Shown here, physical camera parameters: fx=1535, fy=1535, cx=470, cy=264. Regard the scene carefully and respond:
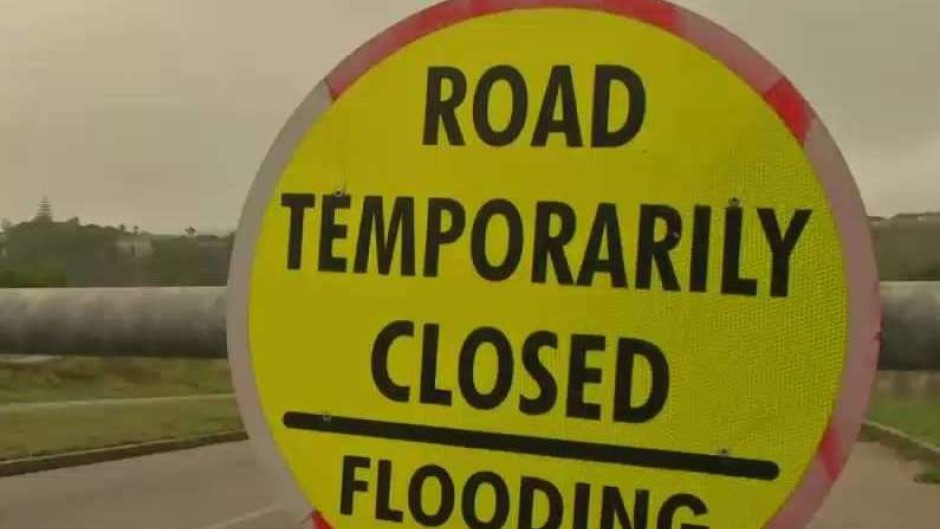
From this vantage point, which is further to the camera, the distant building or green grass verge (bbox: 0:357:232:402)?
green grass verge (bbox: 0:357:232:402)

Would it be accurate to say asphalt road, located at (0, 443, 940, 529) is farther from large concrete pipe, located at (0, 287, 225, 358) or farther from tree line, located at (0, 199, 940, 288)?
large concrete pipe, located at (0, 287, 225, 358)

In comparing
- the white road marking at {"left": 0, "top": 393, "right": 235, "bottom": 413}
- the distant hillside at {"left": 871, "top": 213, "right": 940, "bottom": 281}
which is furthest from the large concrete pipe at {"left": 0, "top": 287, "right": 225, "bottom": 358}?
the white road marking at {"left": 0, "top": 393, "right": 235, "bottom": 413}

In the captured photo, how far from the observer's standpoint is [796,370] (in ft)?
3.20

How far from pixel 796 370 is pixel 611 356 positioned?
0.39 feet

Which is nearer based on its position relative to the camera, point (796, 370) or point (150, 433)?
point (796, 370)

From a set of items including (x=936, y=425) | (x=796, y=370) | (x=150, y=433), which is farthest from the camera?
(x=150, y=433)

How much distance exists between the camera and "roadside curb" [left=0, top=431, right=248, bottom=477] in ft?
9.99

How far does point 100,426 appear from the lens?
296cm

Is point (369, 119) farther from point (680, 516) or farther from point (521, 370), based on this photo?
point (680, 516)

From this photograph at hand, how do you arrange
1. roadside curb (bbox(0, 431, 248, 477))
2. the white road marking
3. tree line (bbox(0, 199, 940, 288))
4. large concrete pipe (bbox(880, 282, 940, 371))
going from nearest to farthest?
large concrete pipe (bbox(880, 282, 940, 371)), tree line (bbox(0, 199, 940, 288)), the white road marking, roadside curb (bbox(0, 431, 248, 477))

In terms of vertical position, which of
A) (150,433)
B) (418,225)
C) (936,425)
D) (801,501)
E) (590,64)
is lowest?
(150,433)

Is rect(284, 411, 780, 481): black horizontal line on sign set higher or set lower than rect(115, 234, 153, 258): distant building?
lower

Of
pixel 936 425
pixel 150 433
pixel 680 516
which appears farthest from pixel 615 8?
pixel 150 433

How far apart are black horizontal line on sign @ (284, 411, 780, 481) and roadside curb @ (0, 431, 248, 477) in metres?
1.71
